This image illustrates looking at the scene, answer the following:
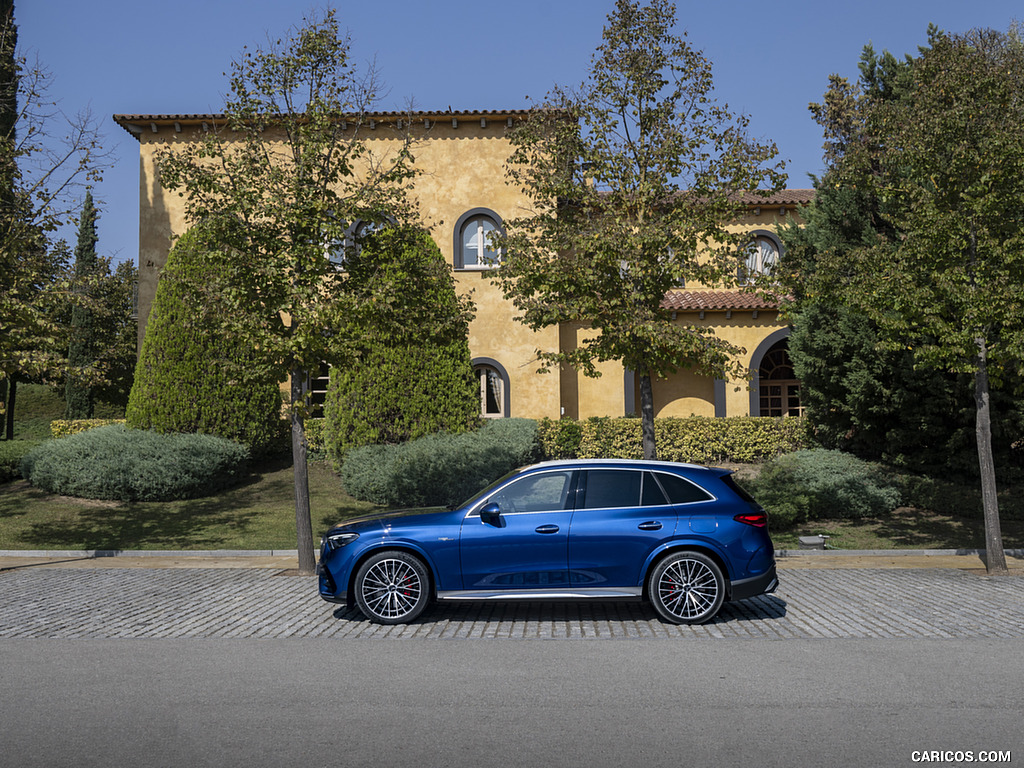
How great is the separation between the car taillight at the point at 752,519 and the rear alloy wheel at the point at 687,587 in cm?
48

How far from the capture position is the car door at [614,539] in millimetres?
7500

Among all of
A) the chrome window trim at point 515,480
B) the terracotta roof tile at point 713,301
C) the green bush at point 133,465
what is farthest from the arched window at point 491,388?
the chrome window trim at point 515,480

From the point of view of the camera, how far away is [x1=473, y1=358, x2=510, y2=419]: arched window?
21109 millimetres

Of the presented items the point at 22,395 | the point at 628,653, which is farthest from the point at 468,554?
the point at 22,395

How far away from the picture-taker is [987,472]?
10.5 meters

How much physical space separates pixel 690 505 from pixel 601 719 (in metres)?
3.20

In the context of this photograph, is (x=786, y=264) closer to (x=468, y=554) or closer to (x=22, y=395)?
(x=468, y=554)

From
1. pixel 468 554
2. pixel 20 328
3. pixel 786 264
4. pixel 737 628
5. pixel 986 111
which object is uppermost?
pixel 986 111

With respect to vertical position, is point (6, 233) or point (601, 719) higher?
point (6, 233)

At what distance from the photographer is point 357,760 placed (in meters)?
4.15

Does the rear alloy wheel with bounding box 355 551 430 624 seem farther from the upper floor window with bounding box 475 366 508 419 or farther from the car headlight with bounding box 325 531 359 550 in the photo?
the upper floor window with bounding box 475 366 508 419

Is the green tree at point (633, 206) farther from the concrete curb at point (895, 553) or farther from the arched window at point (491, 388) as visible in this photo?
the arched window at point (491, 388)

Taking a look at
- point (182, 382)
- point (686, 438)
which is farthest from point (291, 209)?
point (686, 438)

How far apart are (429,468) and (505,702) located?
34.0 feet
